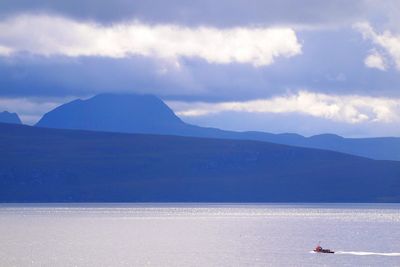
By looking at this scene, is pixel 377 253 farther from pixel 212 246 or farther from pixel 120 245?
pixel 120 245

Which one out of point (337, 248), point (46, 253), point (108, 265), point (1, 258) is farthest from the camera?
point (337, 248)

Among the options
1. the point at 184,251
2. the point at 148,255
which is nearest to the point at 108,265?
the point at 148,255

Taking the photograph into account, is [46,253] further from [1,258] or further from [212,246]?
[212,246]

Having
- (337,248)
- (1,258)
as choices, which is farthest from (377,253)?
(1,258)

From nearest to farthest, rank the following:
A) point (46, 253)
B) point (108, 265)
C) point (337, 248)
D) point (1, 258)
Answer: point (108, 265)
point (1, 258)
point (46, 253)
point (337, 248)

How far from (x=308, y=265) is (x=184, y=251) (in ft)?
113

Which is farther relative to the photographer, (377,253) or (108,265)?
(377,253)

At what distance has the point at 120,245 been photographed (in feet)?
638

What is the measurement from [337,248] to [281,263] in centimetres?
3610

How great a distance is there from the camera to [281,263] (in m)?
154

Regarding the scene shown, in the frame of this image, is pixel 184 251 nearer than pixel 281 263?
No

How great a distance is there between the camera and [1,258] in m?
163

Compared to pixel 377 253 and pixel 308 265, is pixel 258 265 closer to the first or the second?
pixel 308 265

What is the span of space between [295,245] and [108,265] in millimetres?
54995
